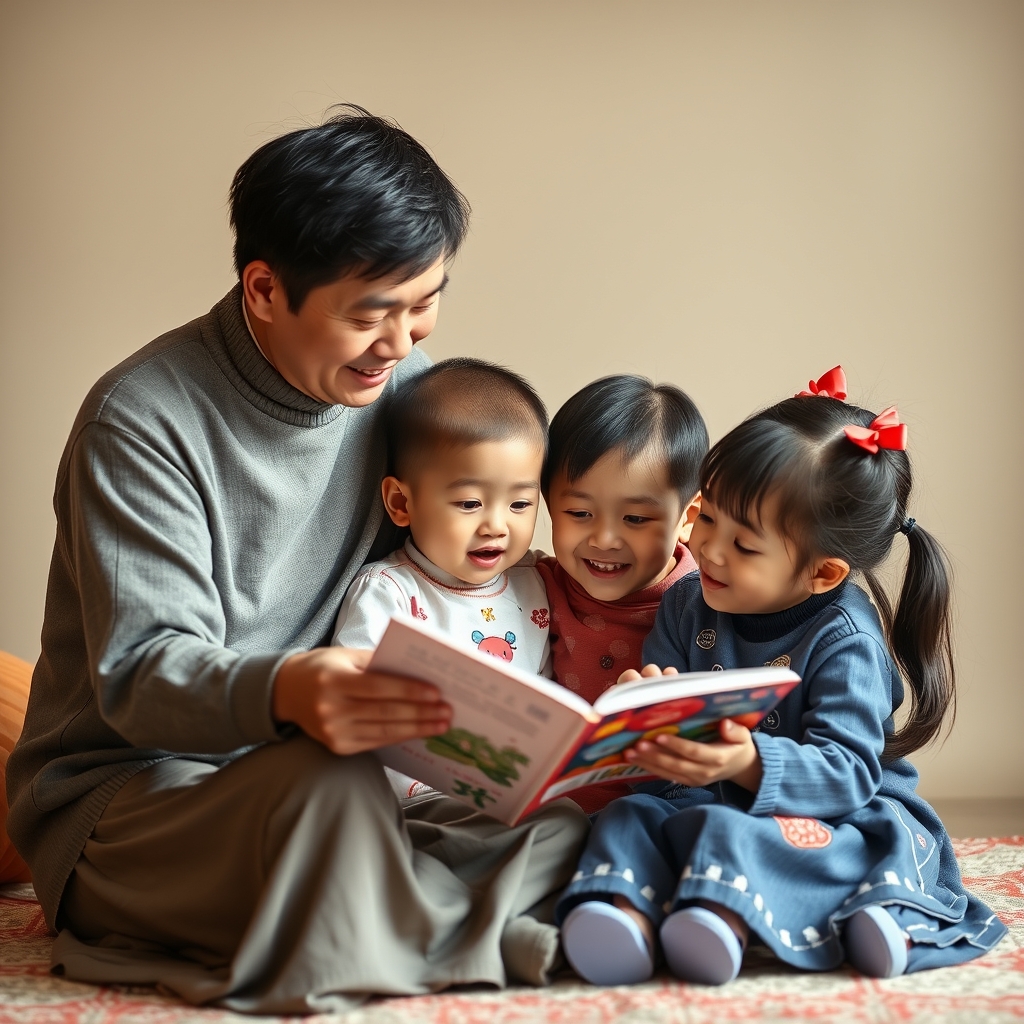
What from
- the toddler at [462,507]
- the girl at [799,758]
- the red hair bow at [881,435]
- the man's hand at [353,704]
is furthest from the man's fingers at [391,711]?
the red hair bow at [881,435]

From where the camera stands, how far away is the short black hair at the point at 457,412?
5.66 feet

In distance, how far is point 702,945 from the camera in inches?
52.2

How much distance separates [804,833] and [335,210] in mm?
907

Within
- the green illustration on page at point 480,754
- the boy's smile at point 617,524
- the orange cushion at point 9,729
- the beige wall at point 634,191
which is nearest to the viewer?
the green illustration on page at point 480,754

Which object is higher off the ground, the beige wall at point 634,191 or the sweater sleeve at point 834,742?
the beige wall at point 634,191

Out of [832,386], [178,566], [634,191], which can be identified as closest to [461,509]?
[178,566]

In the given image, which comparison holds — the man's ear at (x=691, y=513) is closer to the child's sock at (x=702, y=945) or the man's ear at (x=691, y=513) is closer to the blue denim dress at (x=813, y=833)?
the blue denim dress at (x=813, y=833)

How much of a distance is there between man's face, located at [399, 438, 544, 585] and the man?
102mm

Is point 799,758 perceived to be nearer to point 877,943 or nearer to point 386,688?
point 877,943

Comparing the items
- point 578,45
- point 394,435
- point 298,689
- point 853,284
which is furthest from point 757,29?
point 298,689

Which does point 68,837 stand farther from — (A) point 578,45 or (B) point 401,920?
(A) point 578,45

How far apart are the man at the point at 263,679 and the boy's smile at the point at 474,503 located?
0.10m

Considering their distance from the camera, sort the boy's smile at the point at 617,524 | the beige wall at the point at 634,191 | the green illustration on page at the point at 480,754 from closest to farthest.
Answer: the green illustration on page at the point at 480,754
the boy's smile at the point at 617,524
the beige wall at the point at 634,191

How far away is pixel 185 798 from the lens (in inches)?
55.0
